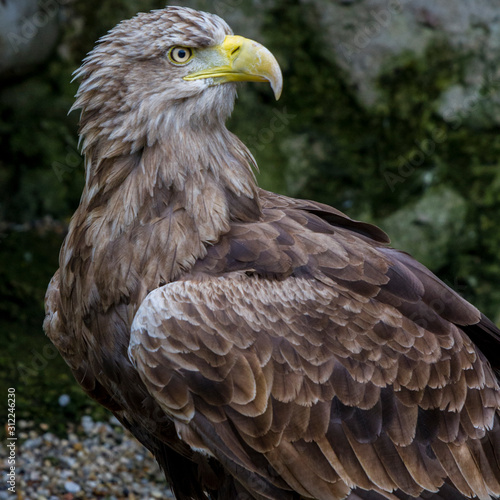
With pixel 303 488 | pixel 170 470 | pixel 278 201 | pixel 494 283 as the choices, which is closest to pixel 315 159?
pixel 494 283

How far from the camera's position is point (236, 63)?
11.0ft

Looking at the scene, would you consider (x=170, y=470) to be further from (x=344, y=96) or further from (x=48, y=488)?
(x=344, y=96)

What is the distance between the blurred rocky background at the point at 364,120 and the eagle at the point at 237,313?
2.99 m

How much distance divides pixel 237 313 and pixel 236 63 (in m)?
1.06

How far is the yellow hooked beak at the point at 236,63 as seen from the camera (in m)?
3.32

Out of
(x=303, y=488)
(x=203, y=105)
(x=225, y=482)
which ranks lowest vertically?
(x=225, y=482)

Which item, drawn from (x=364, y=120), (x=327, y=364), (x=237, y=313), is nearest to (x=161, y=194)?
(x=237, y=313)

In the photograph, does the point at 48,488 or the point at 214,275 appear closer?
the point at 214,275

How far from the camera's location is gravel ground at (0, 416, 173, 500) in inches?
208

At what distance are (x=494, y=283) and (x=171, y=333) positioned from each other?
4.46m

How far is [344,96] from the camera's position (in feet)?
22.2

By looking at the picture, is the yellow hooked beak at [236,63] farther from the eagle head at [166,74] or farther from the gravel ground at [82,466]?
the gravel ground at [82,466]

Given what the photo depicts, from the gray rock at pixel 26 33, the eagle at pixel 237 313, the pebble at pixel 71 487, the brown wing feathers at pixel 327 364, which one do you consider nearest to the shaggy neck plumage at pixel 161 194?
the eagle at pixel 237 313

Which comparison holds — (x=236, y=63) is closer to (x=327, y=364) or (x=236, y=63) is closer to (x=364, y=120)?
(x=327, y=364)
